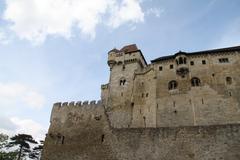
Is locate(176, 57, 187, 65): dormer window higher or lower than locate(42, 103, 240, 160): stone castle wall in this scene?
higher

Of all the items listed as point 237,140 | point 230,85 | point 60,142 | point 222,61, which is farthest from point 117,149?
point 222,61

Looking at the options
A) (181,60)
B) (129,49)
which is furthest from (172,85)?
(129,49)

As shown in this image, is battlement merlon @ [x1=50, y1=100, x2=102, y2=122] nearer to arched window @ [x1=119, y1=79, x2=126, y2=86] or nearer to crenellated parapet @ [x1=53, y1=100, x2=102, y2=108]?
crenellated parapet @ [x1=53, y1=100, x2=102, y2=108]

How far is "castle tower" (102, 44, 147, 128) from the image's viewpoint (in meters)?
37.8

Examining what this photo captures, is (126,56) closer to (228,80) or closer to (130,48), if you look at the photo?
(130,48)

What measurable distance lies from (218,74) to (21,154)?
29079 millimetres

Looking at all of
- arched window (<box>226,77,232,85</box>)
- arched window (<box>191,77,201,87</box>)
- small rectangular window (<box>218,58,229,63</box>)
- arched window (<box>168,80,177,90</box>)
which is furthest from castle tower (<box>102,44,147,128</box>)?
arched window (<box>226,77,232,85</box>)

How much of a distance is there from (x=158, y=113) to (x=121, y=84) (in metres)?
8.77

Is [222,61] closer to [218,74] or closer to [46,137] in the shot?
[218,74]

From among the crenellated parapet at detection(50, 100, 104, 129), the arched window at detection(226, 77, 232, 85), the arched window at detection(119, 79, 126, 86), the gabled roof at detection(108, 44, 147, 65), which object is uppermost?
the gabled roof at detection(108, 44, 147, 65)

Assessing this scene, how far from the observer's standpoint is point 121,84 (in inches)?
1624

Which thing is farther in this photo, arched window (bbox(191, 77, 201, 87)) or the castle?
arched window (bbox(191, 77, 201, 87))

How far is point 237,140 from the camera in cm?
1995

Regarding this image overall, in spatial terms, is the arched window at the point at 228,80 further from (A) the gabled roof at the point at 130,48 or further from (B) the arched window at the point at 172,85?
(A) the gabled roof at the point at 130,48
